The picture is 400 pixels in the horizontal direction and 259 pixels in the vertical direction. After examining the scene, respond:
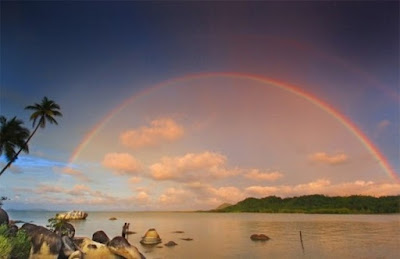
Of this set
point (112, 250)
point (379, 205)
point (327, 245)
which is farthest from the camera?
point (379, 205)

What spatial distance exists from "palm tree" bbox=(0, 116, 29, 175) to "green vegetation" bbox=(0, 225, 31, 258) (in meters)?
29.4

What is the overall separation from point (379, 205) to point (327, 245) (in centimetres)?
13089

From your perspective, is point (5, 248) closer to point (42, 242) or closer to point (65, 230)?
point (42, 242)

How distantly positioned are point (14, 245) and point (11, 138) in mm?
32907

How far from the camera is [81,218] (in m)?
157

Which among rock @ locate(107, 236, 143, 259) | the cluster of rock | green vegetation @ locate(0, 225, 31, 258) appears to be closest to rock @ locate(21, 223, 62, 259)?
the cluster of rock

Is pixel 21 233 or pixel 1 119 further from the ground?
pixel 1 119

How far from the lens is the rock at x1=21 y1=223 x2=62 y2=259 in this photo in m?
26.8

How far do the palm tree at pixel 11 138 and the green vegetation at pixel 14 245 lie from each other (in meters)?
29.4

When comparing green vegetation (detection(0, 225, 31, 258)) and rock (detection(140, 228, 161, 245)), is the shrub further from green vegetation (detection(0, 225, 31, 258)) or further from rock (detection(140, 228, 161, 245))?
rock (detection(140, 228, 161, 245))

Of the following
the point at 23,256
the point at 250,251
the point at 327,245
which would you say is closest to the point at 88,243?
the point at 23,256

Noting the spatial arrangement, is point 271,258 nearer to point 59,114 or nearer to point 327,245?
point 327,245

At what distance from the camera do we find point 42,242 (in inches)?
1067

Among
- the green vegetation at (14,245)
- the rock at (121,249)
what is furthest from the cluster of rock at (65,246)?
the green vegetation at (14,245)
